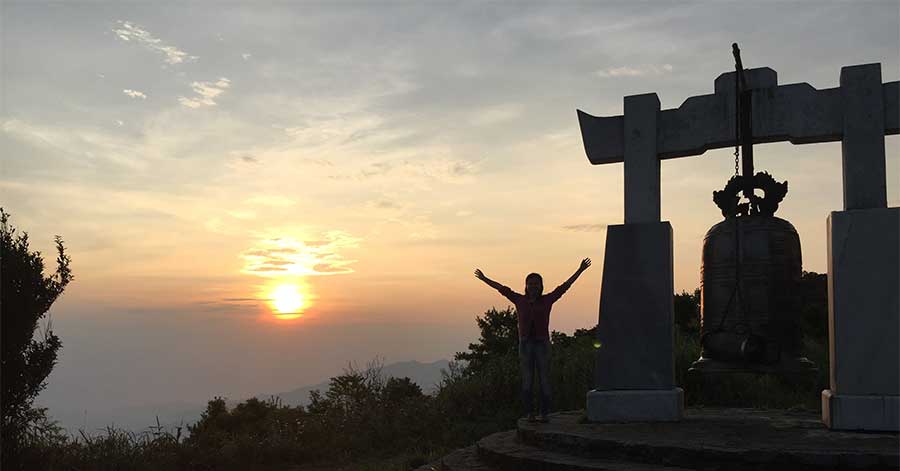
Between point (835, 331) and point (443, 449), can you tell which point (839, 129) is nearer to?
point (835, 331)

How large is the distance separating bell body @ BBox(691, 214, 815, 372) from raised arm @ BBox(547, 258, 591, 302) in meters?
1.43

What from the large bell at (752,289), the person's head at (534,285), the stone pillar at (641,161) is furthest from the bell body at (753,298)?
the person's head at (534,285)

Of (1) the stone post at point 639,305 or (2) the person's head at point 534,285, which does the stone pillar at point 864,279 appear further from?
(2) the person's head at point 534,285

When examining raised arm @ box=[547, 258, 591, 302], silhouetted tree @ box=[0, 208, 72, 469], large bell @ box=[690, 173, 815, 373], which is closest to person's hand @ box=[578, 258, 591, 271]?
raised arm @ box=[547, 258, 591, 302]

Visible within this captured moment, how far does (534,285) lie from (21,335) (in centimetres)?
687

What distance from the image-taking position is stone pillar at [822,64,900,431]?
24.7ft

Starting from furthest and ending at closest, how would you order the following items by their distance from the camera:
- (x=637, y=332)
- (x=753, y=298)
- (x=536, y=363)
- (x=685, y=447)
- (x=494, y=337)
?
(x=494, y=337), (x=536, y=363), (x=637, y=332), (x=753, y=298), (x=685, y=447)

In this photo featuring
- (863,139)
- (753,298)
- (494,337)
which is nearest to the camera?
(753,298)

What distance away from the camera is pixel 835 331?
25.5ft

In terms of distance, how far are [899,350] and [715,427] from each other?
1863 millimetres

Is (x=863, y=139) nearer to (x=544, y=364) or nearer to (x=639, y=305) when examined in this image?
(x=639, y=305)

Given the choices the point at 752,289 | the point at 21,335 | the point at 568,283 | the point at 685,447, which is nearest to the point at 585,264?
the point at 568,283

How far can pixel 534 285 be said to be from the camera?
348 inches

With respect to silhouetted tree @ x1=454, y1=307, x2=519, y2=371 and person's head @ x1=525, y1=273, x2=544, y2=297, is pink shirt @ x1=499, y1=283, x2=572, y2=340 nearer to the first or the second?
person's head @ x1=525, y1=273, x2=544, y2=297
